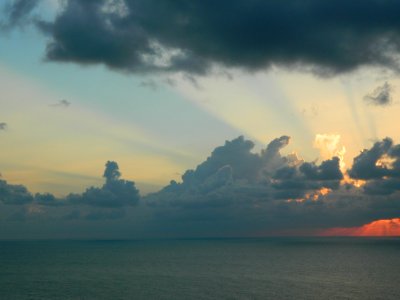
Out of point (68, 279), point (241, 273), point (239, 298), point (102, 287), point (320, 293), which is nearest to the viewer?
point (239, 298)

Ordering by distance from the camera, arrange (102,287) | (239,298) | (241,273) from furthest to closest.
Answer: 1. (241,273)
2. (102,287)
3. (239,298)

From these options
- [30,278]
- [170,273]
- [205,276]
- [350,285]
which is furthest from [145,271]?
[350,285]

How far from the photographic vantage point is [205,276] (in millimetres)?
177375

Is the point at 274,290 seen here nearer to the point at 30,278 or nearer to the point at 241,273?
the point at 241,273

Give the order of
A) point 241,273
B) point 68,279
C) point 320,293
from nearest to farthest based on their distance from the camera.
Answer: point 320,293
point 68,279
point 241,273

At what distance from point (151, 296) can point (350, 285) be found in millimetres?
64724

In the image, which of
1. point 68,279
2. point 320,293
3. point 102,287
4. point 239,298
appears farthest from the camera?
point 68,279

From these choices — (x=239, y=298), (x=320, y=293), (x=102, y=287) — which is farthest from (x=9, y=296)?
(x=320, y=293)

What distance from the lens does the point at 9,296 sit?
129125 mm

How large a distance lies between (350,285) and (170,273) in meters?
71.2

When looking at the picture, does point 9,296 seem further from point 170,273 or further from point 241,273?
point 241,273

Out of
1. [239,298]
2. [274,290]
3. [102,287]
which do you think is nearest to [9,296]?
[102,287]

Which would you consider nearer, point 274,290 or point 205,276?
point 274,290

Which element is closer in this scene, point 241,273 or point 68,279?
point 68,279
